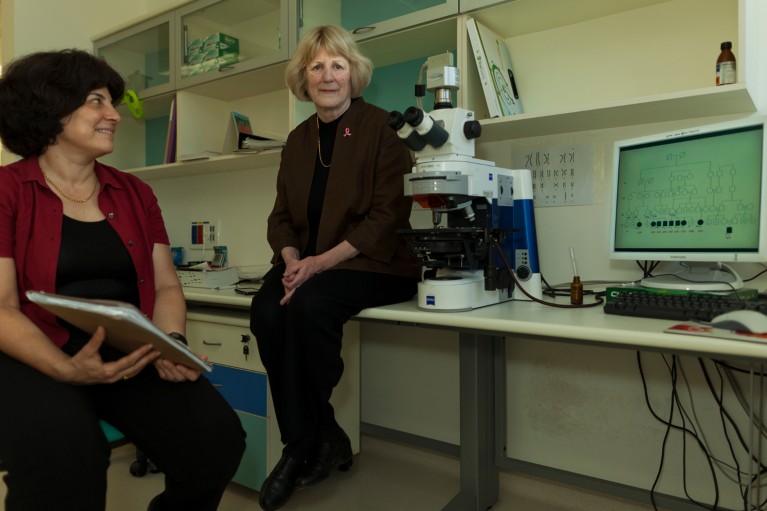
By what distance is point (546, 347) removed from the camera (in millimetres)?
1897

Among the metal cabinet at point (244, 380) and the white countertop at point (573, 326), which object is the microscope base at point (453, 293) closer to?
the white countertop at point (573, 326)

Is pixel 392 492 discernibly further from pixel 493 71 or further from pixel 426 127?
pixel 493 71

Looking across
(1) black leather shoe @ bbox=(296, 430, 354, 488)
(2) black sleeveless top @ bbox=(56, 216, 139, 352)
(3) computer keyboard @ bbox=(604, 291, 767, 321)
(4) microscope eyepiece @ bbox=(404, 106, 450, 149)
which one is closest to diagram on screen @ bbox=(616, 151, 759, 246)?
(3) computer keyboard @ bbox=(604, 291, 767, 321)

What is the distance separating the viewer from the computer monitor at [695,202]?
130cm

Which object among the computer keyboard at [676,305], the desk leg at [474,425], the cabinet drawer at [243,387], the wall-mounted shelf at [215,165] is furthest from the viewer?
the wall-mounted shelf at [215,165]

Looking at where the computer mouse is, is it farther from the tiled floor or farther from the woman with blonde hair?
the tiled floor

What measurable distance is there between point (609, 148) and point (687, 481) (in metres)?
1.03

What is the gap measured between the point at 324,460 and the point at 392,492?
0.37 m

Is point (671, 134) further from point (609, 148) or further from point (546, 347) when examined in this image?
point (546, 347)

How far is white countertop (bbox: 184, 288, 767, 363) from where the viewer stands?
93cm

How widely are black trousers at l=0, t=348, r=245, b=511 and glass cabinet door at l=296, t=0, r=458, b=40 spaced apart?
127cm

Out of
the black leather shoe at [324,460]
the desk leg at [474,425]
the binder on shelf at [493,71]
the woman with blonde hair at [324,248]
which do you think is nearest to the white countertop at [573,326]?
the woman with blonde hair at [324,248]

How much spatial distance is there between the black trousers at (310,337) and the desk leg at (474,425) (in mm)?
343

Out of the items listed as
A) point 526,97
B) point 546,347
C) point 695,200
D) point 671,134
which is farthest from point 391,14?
point 546,347
